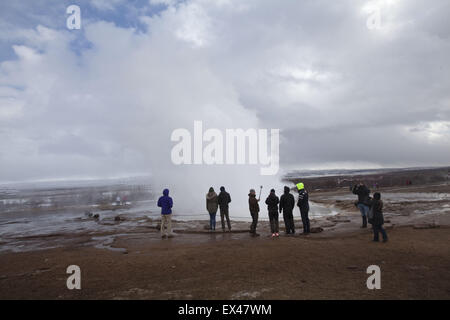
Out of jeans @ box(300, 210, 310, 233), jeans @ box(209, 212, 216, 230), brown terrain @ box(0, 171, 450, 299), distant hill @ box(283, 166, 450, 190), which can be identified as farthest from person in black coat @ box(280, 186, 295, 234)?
distant hill @ box(283, 166, 450, 190)

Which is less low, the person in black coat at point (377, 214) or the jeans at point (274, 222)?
the person in black coat at point (377, 214)

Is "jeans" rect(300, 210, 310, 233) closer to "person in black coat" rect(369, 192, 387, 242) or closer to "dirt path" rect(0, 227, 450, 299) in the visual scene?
"dirt path" rect(0, 227, 450, 299)

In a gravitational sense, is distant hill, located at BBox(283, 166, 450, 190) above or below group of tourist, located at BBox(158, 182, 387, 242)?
below

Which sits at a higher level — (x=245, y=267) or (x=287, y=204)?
(x=287, y=204)

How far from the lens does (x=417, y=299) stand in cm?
510

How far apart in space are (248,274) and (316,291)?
1.75 m

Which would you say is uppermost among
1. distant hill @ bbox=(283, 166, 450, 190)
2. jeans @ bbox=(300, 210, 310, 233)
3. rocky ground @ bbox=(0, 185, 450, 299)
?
jeans @ bbox=(300, 210, 310, 233)

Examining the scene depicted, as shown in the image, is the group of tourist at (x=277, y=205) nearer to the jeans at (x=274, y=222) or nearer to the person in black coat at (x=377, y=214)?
the jeans at (x=274, y=222)

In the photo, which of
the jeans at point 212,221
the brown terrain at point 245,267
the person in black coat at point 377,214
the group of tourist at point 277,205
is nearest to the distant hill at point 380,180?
the group of tourist at point 277,205

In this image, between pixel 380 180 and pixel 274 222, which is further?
pixel 380 180

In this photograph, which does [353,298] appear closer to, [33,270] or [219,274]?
[219,274]

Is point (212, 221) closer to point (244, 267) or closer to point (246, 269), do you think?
point (244, 267)

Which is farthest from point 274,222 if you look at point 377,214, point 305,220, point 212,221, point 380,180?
point 380,180

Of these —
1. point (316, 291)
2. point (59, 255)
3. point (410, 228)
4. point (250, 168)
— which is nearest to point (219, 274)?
point (316, 291)
